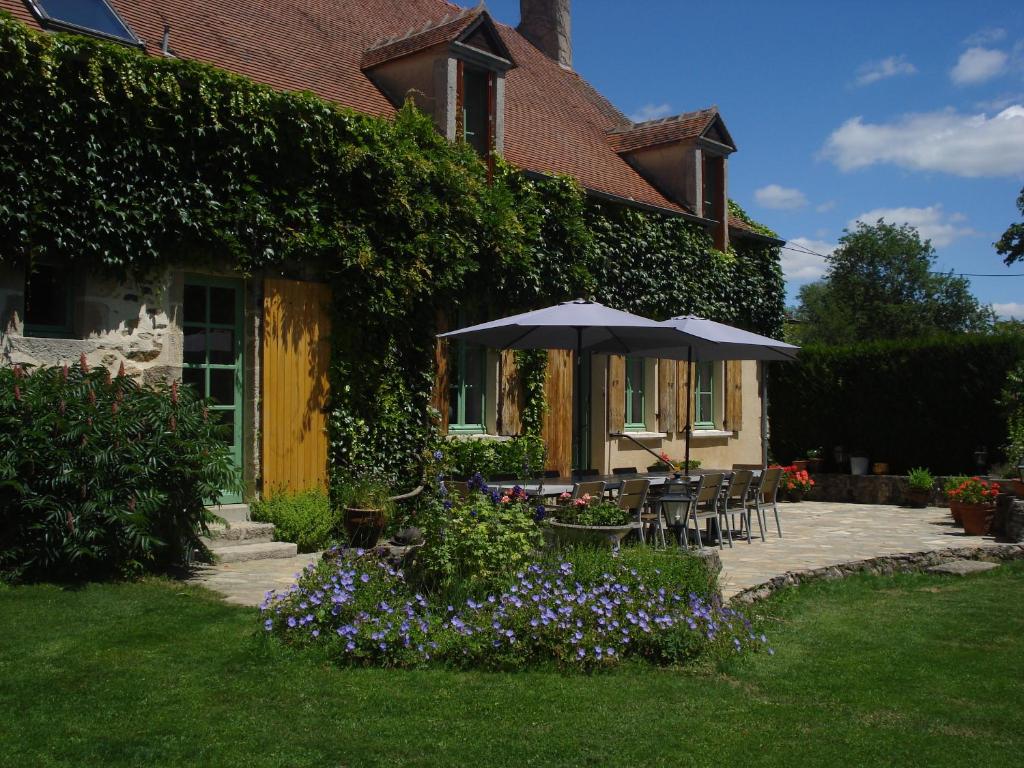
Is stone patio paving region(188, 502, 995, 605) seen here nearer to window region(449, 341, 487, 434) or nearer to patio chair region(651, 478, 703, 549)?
patio chair region(651, 478, 703, 549)

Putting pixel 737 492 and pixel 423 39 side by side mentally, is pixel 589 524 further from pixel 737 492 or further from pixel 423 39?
pixel 423 39

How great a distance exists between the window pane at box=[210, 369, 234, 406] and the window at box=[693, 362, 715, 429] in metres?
8.59

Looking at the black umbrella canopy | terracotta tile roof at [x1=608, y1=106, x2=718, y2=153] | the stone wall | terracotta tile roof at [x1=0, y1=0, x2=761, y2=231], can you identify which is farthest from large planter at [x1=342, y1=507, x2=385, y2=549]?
terracotta tile roof at [x1=608, y1=106, x2=718, y2=153]

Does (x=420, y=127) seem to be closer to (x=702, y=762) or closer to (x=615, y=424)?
(x=615, y=424)

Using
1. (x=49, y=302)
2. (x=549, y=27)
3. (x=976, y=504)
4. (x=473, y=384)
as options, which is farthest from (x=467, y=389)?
(x=549, y=27)

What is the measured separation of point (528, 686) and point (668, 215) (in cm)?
1085

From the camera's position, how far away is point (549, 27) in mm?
18531

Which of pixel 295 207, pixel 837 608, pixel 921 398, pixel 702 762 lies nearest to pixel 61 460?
pixel 295 207

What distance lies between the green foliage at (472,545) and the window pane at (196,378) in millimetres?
3707

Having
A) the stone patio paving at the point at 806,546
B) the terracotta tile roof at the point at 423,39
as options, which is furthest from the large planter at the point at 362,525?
the terracotta tile roof at the point at 423,39

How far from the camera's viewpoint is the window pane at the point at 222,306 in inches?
363

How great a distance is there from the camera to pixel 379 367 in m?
10.2

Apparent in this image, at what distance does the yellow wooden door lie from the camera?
9359 mm

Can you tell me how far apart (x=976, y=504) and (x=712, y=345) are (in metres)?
3.53
